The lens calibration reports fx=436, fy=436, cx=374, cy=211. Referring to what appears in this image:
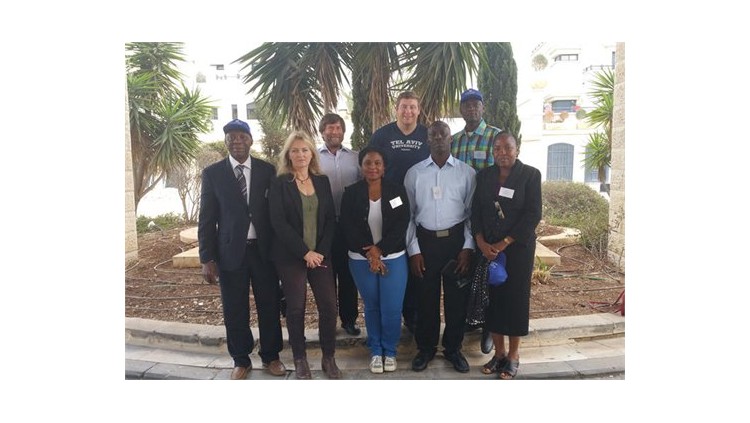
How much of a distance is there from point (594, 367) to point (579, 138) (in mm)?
2686

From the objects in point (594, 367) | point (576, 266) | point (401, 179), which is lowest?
point (594, 367)

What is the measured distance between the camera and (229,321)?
2998mm

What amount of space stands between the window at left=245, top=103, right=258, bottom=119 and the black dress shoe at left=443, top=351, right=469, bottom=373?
2.89 m

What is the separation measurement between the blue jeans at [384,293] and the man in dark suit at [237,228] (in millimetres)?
601

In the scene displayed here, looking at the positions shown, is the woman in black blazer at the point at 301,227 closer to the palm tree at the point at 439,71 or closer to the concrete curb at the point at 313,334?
the concrete curb at the point at 313,334

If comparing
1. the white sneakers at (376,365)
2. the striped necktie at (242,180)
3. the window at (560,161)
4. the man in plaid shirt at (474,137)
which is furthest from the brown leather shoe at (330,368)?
the window at (560,161)

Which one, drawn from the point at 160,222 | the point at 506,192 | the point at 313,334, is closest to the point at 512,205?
the point at 506,192

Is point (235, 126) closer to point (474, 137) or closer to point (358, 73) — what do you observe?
point (358, 73)

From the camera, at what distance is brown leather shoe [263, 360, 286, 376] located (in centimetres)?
313

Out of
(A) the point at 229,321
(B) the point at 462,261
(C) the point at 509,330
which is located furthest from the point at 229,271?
(C) the point at 509,330

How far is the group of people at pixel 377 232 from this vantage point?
9.34ft

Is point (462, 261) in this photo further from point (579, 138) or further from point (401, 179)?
point (579, 138)

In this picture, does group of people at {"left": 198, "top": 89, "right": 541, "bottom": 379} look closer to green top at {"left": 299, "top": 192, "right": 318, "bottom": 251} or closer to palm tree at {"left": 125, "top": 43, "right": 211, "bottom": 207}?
green top at {"left": 299, "top": 192, "right": 318, "bottom": 251}

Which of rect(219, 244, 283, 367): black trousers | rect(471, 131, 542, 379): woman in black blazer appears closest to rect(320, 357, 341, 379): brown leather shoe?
rect(219, 244, 283, 367): black trousers
